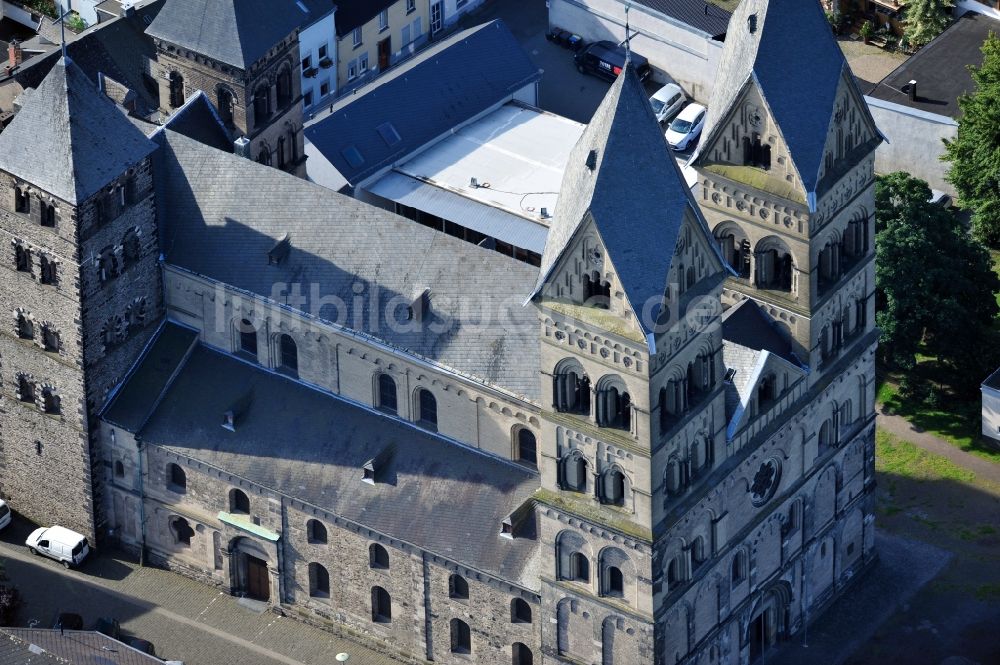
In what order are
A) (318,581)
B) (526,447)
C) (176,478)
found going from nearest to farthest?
(526,447) < (318,581) < (176,478)

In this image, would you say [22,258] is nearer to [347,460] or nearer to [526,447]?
[347,460]

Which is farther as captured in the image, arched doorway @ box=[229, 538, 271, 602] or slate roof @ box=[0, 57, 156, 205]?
arched doorway @ box=[229, 538, 271, 602]

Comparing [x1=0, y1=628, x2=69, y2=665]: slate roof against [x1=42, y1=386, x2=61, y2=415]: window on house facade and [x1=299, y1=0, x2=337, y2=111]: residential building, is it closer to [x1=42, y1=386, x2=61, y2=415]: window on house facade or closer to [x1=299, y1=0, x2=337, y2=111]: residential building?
[x1=42, y1=386, x2=61, y2=415]: window on house facade

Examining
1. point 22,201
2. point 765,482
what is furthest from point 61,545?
point 765,482

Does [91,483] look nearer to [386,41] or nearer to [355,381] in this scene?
[355,381]

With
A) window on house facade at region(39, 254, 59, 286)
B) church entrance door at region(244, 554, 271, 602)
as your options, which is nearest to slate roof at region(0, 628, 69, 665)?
church entrance door at region(244, 554, 271, 602)

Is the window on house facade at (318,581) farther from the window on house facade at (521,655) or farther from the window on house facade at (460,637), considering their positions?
the window on house facade at (521,655)
